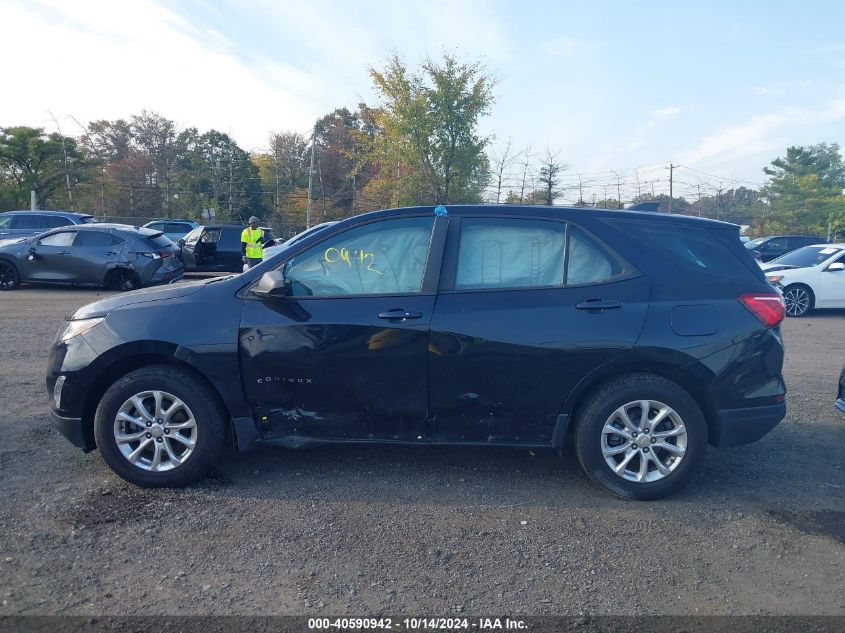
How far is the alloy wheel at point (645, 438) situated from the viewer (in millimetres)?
4297

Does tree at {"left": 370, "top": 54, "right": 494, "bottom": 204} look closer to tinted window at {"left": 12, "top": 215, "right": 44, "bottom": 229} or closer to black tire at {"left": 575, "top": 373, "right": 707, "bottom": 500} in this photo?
tinted window at {"left": 12, "top": 215, "right": 44, "bottom": 229}

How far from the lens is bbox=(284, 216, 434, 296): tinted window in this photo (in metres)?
4.47

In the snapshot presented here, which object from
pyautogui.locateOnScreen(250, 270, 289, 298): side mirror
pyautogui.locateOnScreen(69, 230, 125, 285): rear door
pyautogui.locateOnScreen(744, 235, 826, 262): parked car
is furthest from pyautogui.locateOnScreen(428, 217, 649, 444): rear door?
pyautogui.locateOnScreen(744, 235, 826, 262): parked car

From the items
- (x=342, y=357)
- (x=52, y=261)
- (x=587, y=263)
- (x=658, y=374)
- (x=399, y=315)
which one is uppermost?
(x=52, y=261)

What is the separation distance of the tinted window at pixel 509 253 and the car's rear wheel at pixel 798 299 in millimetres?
11094

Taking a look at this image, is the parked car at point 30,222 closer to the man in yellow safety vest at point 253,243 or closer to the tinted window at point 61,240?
the tinted window at point 61,240

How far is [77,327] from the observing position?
4.53 metres

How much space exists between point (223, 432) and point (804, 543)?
353cm

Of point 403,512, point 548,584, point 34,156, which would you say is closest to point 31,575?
point 403,512

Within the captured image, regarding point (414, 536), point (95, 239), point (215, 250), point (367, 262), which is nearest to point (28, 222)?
point (215, 250)

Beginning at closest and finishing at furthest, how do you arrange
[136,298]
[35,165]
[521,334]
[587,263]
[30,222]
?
1. [521,334]
2. [587,263]
3. [136,298]
4. [30,222]
5. [35,165]

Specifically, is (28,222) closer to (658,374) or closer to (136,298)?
(136,298)

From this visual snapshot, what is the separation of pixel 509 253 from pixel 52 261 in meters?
13.5

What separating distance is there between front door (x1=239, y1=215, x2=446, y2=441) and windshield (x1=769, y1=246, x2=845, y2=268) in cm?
1223
